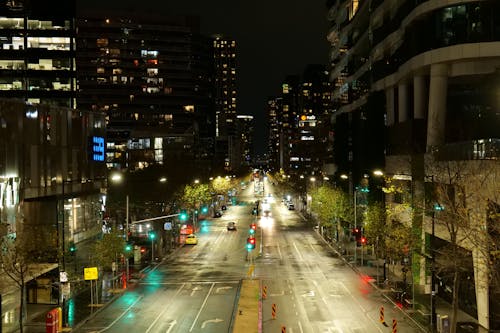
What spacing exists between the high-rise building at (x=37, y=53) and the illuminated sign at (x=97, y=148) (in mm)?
65141

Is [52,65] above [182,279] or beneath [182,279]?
above

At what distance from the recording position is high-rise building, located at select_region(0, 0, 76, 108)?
118000 millimetres

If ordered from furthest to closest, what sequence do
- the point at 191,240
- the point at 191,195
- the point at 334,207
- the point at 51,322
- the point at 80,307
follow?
the point at 191,195
the point at 191,240
the point at 334,207
the point at 80,307
the point at 51,322

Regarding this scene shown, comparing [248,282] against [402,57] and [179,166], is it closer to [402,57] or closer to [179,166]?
[402,57]

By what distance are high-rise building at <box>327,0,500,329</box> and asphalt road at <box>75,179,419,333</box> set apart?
585 centimetres

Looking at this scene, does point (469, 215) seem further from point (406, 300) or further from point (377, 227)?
point (377, 227)

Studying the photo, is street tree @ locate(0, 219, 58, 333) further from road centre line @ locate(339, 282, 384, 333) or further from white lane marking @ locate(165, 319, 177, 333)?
road centre line @ locate(339, 282, 384, 333)

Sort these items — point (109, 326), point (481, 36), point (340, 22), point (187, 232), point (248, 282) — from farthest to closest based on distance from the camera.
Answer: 1. point (340, 22)
2. point (187, 232)
3. point (248, 282)
4. point (481, 36)
5. point (109, 326)

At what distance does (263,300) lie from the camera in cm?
4475

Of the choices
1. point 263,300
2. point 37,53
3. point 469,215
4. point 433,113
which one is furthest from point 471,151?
point 37,53

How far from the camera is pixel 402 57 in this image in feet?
198

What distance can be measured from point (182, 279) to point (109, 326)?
17.4m

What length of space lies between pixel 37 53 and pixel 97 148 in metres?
72.2

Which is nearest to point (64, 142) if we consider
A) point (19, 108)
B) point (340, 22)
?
point (19, 108)
